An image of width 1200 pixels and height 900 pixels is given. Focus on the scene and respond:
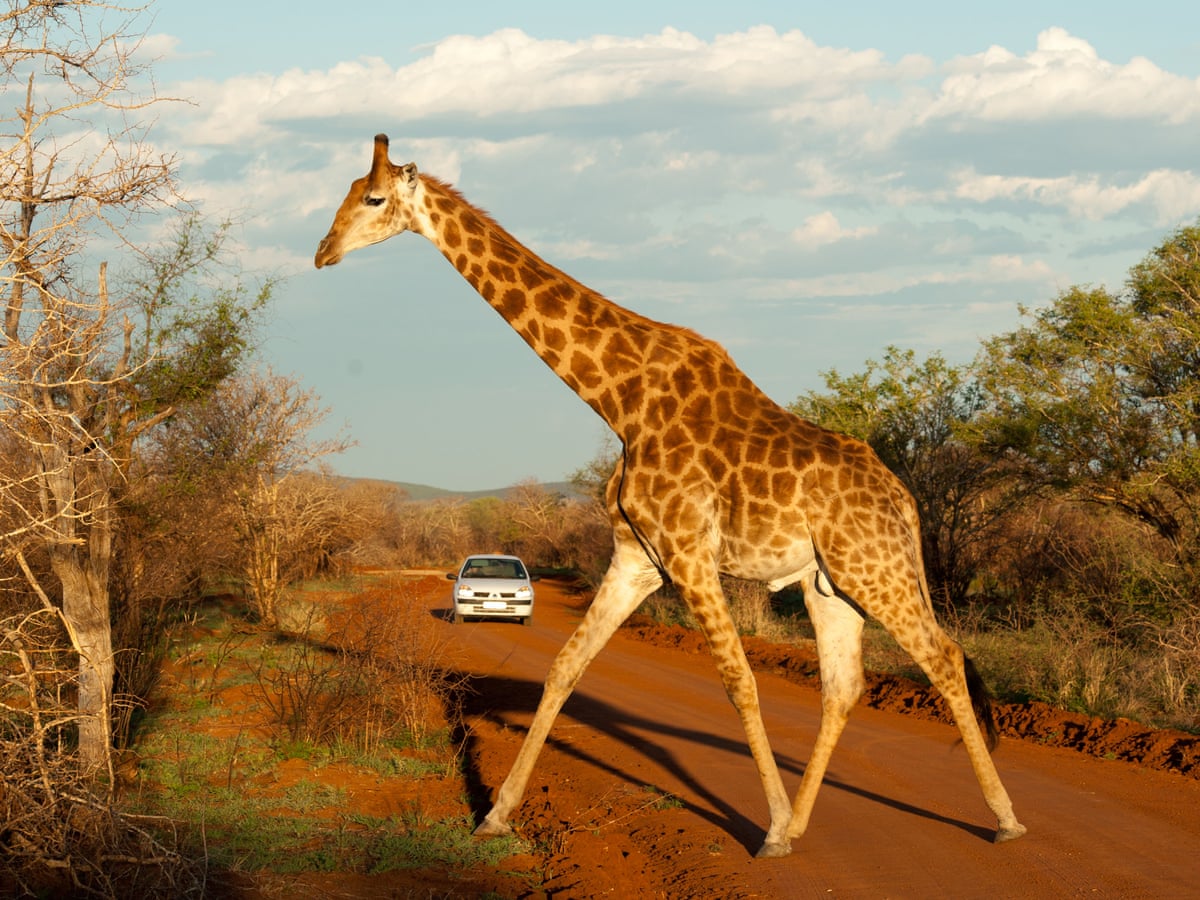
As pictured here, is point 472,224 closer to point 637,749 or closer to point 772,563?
point 772,563

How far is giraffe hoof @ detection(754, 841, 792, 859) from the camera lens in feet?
22.5

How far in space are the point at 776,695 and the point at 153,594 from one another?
22.3 ft

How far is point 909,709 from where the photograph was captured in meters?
12.6

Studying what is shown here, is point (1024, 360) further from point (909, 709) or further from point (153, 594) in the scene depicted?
point (153, 594)

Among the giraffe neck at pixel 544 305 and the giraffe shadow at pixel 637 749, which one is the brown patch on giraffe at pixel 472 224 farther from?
the giraffe shadow at pixel 637 749

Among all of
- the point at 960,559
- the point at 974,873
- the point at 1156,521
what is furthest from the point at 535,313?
the point at 960,559

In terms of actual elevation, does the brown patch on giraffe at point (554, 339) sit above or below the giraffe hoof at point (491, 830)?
above

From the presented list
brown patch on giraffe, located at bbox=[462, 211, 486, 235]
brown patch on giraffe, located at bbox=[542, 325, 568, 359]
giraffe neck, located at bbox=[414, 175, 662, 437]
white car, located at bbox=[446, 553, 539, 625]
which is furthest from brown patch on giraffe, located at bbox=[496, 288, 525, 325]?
white car, located at bbox=[446, 553, 539, 625]

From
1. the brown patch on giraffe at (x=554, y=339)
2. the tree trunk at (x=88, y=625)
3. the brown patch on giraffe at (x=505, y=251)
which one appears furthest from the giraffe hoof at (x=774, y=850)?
the tree trunk at (x=88, y=625)

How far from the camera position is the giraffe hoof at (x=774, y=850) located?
6850 millimetres

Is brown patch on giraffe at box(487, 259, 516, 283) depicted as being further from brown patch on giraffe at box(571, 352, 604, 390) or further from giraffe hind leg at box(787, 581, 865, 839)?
giraffe hind leg at box(787, 581, 865, 839)

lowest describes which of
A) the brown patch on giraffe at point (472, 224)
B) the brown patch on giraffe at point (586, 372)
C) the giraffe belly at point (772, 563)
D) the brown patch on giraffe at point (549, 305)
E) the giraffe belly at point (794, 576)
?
the giraffe belly at point (794, 576)

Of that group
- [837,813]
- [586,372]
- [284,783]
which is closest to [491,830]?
[837,813]

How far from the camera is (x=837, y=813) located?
311 inches
